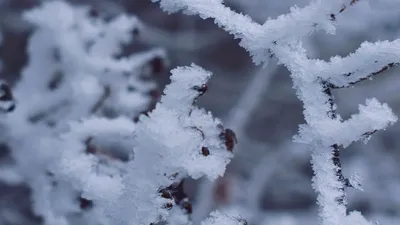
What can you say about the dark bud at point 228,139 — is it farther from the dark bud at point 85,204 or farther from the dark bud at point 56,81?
the dark bud at point 56,81

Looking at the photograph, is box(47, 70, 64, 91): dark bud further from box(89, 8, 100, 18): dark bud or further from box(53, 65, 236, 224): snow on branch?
box(53, 65, 236, 224): snow on branch

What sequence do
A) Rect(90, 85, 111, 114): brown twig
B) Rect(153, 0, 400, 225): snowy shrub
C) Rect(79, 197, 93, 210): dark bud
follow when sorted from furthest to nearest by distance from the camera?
Rect(90, 85, 111, 114): brown twig
Rect(79, 197, 93, 210): dark bud
Rect(153, 0, 400, 225): snowy shrub

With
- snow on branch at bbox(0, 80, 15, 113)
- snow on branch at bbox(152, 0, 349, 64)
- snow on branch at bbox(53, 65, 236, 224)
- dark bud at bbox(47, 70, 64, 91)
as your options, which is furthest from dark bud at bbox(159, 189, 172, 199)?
dark bud at bbox(47, 70, 64, 91)

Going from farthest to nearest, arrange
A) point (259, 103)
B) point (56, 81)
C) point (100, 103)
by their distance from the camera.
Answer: point (259, 103)
point (56, 81)
point (100, 103)

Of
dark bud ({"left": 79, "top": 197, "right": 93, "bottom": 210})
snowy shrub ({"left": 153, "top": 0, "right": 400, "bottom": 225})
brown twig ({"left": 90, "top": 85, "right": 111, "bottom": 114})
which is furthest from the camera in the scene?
brown twig ({"left": 90, "top": 85, "right": 111, "bottom": 114})

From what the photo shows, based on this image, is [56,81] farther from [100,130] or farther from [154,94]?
[100,130]

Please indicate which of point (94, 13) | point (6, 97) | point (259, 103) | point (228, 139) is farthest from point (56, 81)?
point (259, 103)

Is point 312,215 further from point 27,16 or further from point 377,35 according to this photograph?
point 27,16

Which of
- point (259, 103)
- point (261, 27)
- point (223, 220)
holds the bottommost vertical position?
point (223, 220)

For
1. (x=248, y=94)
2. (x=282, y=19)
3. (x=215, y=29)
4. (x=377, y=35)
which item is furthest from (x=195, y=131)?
(x=215, y=29)
